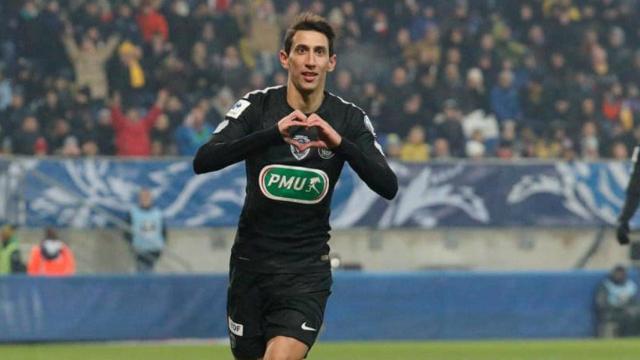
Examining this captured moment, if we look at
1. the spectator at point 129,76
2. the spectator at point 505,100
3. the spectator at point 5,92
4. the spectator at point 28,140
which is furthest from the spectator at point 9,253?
the spectator at point 505,100

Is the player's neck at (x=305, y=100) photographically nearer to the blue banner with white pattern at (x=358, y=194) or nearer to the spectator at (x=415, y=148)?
the blue banner with white pattern at (x=358, y=194)

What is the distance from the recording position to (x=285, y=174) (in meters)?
6.43

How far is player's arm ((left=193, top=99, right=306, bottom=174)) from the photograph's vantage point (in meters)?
6.17

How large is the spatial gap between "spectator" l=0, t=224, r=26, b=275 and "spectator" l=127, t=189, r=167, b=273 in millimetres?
1391

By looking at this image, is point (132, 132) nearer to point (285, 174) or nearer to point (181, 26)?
point (181, 26)

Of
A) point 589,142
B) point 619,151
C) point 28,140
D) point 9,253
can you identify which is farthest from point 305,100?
point 619,151

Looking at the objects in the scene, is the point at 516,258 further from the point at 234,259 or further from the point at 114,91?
the point at 234,259

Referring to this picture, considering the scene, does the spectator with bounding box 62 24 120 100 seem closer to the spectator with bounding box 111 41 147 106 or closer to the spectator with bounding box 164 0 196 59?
the spectator with bounding box 111 41 147 106

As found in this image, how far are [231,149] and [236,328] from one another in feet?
2.72

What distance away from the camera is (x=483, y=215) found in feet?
66.2

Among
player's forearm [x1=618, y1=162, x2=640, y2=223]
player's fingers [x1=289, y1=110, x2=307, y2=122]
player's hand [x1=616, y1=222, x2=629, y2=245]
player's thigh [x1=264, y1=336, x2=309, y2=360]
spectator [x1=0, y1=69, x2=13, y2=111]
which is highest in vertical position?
player's fingers [x1=289, y1=110, x2=307, y2=122]

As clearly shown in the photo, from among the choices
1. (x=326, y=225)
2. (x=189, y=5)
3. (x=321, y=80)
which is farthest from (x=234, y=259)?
(x=189, y=5)

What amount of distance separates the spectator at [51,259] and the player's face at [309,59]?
469 inches

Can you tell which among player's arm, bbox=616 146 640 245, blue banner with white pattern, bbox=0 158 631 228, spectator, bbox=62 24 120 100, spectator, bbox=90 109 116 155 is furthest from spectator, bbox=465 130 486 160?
player's arm, bbox=616 146 640 245
